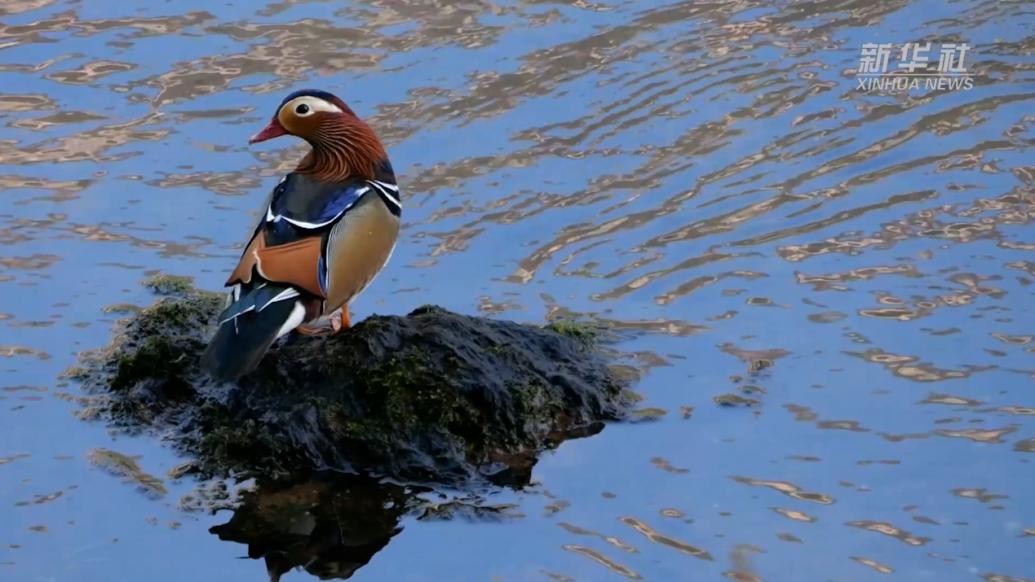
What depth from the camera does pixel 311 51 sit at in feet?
28.7

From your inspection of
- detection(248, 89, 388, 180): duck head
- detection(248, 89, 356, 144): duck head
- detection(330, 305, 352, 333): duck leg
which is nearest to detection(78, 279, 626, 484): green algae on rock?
detection(330, 305, 352, 333): duck leg

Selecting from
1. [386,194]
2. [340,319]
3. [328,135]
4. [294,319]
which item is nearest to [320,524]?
[294,319]

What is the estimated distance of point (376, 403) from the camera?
501 cm

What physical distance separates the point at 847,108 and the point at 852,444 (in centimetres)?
323

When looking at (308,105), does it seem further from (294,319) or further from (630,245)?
(630,245)

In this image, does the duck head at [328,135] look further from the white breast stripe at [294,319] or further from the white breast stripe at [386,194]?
the white breast stripe at [294,319]

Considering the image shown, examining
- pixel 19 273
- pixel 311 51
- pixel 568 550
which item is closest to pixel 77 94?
pixel 311 51

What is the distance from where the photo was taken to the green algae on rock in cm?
498

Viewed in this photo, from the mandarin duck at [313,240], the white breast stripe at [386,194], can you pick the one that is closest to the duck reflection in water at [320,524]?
the mandarin duck at [313,240]

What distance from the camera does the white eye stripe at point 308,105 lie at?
18.2ft

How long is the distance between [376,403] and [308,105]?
1.24 m

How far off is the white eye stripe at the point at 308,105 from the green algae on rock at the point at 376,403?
874mm

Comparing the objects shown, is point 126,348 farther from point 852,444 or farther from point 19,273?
point 852,444

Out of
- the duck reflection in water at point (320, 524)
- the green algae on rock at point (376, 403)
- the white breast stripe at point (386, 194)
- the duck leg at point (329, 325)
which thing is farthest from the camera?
the white breast stripe at point (386, 194)
